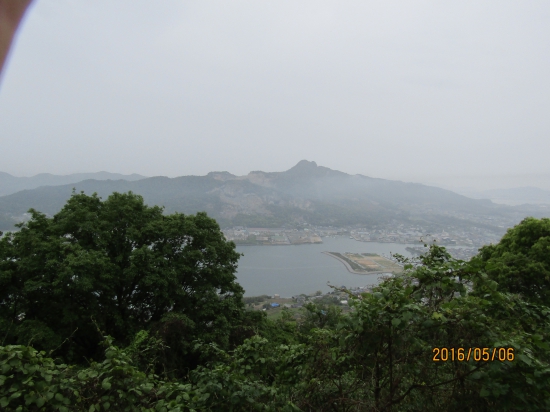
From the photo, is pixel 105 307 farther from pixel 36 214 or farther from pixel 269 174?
pixel 269 174

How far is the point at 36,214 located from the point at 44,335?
406 cm

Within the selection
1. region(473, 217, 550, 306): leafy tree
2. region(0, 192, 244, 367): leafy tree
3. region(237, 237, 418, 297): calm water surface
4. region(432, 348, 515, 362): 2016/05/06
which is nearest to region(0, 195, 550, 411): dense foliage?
region(432, 348, 515, 362): 2016/05/06

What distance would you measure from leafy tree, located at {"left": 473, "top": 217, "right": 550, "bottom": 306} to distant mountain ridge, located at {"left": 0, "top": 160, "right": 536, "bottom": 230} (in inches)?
1288

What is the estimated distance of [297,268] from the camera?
26859 mm

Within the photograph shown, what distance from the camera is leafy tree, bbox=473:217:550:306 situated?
316 inches

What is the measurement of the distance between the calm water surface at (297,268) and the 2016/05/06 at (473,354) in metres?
11.6

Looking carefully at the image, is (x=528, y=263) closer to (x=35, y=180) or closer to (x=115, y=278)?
(x=115, y=278)

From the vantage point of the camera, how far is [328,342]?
8.33ft

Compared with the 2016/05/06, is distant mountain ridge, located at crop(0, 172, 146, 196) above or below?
above

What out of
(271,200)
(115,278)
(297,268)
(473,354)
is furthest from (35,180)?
(473,354)

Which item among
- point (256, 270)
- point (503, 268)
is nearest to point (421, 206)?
point (256, 270)

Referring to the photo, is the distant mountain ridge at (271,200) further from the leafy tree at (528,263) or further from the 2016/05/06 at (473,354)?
the leafy tree at (528,263)

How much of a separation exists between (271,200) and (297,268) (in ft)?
123

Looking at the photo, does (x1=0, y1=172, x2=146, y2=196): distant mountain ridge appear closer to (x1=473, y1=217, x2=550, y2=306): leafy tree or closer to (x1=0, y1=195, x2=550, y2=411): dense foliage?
(x1=0, y1=195, x2=550, y2=411): dense foliage
